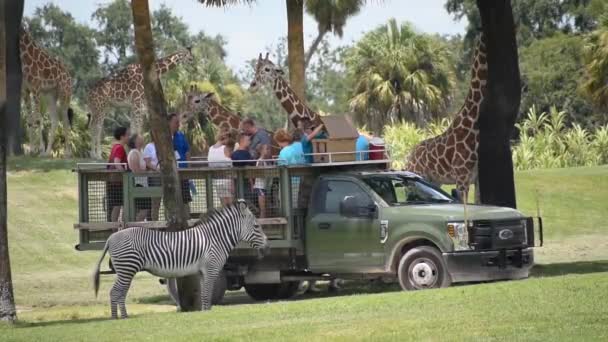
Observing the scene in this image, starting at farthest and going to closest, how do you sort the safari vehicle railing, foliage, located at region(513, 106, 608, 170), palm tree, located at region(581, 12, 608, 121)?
foliage, located at region(513, 106, 608, 170)
palm tree, located at region(581, 12, 608, 121)
the safari vehicle railing

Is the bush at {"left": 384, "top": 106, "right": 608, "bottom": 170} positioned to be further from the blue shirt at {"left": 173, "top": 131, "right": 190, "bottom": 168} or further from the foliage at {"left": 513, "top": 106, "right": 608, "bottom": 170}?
the blue shirt at {"left": 173, "top": 131, "right": 190, "bottom": 168}

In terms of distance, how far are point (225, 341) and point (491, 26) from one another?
35.1 feet

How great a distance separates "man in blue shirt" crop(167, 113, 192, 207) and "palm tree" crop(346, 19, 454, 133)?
108 feet

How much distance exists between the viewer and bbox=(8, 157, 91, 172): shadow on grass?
3238 centimetres

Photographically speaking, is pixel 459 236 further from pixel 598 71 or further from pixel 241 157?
pixel 598 71

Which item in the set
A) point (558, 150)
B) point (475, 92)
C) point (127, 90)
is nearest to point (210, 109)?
point (475, 92)

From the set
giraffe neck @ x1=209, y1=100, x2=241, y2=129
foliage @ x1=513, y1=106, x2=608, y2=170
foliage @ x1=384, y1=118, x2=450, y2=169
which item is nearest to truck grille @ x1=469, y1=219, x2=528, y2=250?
giraffe neck @ x1=209, y1=100, x2=241, y2=129

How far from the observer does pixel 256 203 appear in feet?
61.8

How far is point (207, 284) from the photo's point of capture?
57.0 feet

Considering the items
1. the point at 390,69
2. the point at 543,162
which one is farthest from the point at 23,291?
the point at 390,69

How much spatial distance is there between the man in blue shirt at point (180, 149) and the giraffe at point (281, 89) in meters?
2.82

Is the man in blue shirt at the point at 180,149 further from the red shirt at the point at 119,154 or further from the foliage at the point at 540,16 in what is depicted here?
the foliage at the point at 540,16

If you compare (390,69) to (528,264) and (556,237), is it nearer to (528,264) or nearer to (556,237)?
(556,237)

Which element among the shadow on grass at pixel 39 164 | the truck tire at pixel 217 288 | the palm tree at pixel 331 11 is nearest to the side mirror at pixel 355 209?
the truck tire at pixel 217 288
